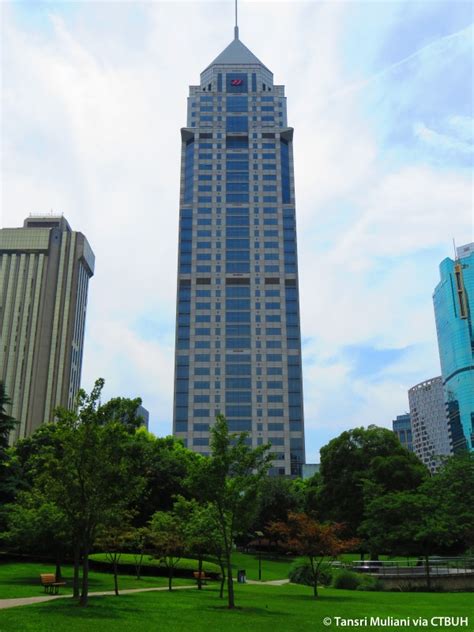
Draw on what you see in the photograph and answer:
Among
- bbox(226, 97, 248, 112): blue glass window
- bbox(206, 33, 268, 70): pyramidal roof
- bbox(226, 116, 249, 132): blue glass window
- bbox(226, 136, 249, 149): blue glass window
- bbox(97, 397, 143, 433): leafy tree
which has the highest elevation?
bbox(206, 33, 268, 70): pyramidal roof

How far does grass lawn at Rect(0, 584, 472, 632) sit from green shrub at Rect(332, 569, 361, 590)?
8748 mm

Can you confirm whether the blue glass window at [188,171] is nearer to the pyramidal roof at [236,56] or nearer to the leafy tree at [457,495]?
the pyramidal roof at [236,56]

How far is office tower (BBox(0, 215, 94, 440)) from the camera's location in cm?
12606

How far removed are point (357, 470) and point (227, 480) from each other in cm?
4130

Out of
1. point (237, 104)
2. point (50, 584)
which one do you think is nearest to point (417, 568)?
point (50, 584)

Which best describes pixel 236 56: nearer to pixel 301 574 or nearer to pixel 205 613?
pixel 301 574

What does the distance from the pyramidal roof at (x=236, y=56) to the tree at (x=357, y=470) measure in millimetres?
111043

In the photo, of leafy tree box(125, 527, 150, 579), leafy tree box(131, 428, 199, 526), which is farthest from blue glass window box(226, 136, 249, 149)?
leafy tree box(125, 527, 150, 579)

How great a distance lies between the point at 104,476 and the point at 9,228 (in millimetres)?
127582

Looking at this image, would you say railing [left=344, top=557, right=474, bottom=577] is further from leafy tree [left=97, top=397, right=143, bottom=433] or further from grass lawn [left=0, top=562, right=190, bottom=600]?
leafy tree [left=97, top=397, right=143, bottom=433]

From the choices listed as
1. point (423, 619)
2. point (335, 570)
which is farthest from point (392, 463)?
point (423, 619)

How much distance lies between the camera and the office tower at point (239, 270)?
368 ft

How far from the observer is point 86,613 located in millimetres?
20172

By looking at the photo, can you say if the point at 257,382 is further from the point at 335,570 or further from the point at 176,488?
the point at 335,570
